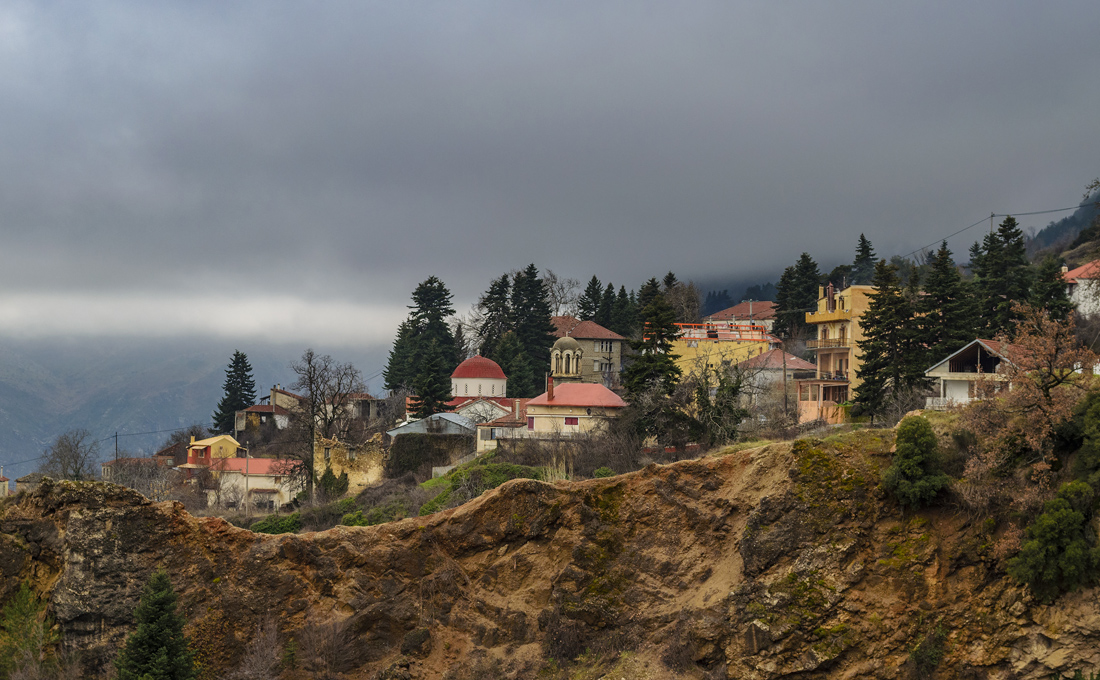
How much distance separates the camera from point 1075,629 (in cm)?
1662

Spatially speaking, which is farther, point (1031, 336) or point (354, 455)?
point (354, 455)

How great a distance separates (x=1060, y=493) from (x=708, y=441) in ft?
75.4

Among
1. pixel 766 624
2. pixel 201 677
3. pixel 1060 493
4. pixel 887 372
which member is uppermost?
pixel 887 372

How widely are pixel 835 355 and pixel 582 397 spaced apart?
1521cm

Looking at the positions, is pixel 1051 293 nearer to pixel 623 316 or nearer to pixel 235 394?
pixel 623 316

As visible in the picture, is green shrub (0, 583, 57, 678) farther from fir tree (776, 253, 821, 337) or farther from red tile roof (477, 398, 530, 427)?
fir tree (776, 253, 821, 337)

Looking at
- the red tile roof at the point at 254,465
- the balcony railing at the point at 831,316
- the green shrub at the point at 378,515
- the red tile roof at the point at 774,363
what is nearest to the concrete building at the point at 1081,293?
the balcony railing at the point at 831,316

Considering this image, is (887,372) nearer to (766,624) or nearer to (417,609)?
(766,624)

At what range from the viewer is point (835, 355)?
49750 millimetres

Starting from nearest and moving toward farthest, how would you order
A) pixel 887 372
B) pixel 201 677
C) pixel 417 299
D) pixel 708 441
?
pixel 201 677 → pixel 887 372 → pixel 708 441 → pixel 417 299

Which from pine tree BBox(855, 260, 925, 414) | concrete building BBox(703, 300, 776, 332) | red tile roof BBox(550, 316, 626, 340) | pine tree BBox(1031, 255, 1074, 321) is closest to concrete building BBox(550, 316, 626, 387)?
red tile roof BBox(550, 316, 626, 340)

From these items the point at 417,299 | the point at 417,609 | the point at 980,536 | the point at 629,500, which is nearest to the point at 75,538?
the point at 417,609

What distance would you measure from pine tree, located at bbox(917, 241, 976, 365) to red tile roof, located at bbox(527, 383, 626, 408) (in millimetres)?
18020

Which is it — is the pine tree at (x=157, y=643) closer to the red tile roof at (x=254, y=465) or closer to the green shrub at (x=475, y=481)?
the green shrub at (x=475, y=481)
